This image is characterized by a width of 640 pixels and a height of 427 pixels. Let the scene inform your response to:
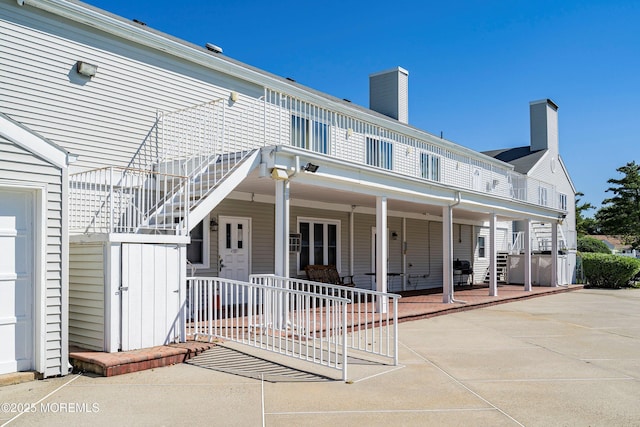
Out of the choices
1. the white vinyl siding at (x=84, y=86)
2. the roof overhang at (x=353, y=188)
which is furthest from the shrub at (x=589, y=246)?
the white vinyl siding at (x=84, y=86)

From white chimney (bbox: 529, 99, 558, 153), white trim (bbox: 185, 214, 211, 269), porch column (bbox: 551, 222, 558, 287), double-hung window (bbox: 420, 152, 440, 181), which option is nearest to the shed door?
white trim (bbox: 185, 214, 211, 269)

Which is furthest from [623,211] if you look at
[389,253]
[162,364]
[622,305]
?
[162,364]

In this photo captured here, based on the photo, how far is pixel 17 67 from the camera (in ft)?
26.1

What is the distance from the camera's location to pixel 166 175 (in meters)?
7.62

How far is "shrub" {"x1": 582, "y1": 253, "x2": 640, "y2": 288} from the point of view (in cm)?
2166

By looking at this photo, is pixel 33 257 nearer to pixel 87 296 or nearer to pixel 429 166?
pixel 87 296

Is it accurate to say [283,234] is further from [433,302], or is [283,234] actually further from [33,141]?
[433,302]

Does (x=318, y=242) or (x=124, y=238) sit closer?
(x=124, y=238)

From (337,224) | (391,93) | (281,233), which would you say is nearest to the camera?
(281,233)

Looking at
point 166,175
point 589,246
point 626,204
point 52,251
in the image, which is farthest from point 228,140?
point 626,204

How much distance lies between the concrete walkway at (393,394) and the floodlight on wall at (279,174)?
3354mm

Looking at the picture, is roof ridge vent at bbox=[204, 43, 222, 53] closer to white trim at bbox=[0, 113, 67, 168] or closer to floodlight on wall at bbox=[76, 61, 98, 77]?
floodlight on wall at bbox=[76, 61, 98, 77]

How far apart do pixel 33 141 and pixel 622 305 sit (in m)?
15.5

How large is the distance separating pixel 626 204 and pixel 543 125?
11.2 meters
